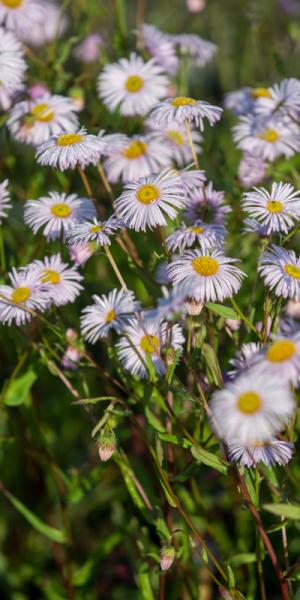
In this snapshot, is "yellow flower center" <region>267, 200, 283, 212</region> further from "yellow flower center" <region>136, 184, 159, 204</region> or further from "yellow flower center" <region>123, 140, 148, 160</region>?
"yellow flower center" <region>123, 140, 148, 160</region>

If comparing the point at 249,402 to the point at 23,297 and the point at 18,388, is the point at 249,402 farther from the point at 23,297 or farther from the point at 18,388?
the point at 18,388

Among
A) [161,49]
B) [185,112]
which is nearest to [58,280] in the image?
[185,112]

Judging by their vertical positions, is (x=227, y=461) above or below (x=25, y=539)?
above

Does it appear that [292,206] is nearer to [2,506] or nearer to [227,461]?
[227,461]

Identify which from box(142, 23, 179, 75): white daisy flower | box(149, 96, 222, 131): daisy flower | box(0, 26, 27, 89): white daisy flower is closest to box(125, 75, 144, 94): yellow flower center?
box(142, 23, 179, 75): white daisy flower

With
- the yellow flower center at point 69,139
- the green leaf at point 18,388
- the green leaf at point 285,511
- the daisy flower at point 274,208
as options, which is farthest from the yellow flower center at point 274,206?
the green leaf at point 18,388

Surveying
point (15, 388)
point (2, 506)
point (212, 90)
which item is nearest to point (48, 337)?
point (15, 388)
